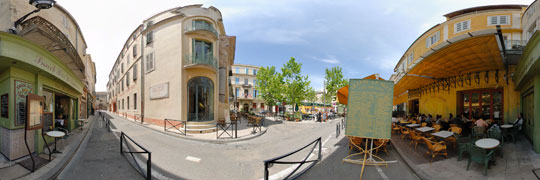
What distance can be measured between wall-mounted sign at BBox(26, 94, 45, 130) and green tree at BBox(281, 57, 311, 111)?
65.9 ft

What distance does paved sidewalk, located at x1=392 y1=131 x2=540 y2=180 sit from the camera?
Answer: 459 cm

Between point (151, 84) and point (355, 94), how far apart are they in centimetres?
1597

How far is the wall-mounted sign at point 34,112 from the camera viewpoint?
18.0 ft

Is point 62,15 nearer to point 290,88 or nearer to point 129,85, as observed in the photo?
point 129,85

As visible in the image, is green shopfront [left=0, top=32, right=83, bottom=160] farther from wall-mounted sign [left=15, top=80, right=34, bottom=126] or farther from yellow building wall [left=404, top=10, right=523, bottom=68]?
yellow building wall [left=404, top=10, right=523, bottom=68]

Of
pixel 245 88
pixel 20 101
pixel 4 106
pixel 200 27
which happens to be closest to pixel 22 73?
pixel 20 101

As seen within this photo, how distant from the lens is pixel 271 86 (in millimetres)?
25297

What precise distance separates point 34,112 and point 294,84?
20.8m

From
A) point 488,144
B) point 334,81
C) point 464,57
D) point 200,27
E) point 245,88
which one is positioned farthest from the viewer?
point 245,88

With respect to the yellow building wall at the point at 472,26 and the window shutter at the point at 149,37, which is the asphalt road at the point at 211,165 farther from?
the yellow building wall at the point at 472,26

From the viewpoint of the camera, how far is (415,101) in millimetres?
19812

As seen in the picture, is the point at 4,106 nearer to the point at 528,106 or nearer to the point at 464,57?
the point at 464,57

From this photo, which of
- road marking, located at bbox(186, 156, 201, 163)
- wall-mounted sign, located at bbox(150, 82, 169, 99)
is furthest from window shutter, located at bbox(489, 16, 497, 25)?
wall-mounted sign, located at bbox(150, 82, 169, 99)

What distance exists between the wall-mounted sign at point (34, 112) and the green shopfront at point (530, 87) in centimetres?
1393
